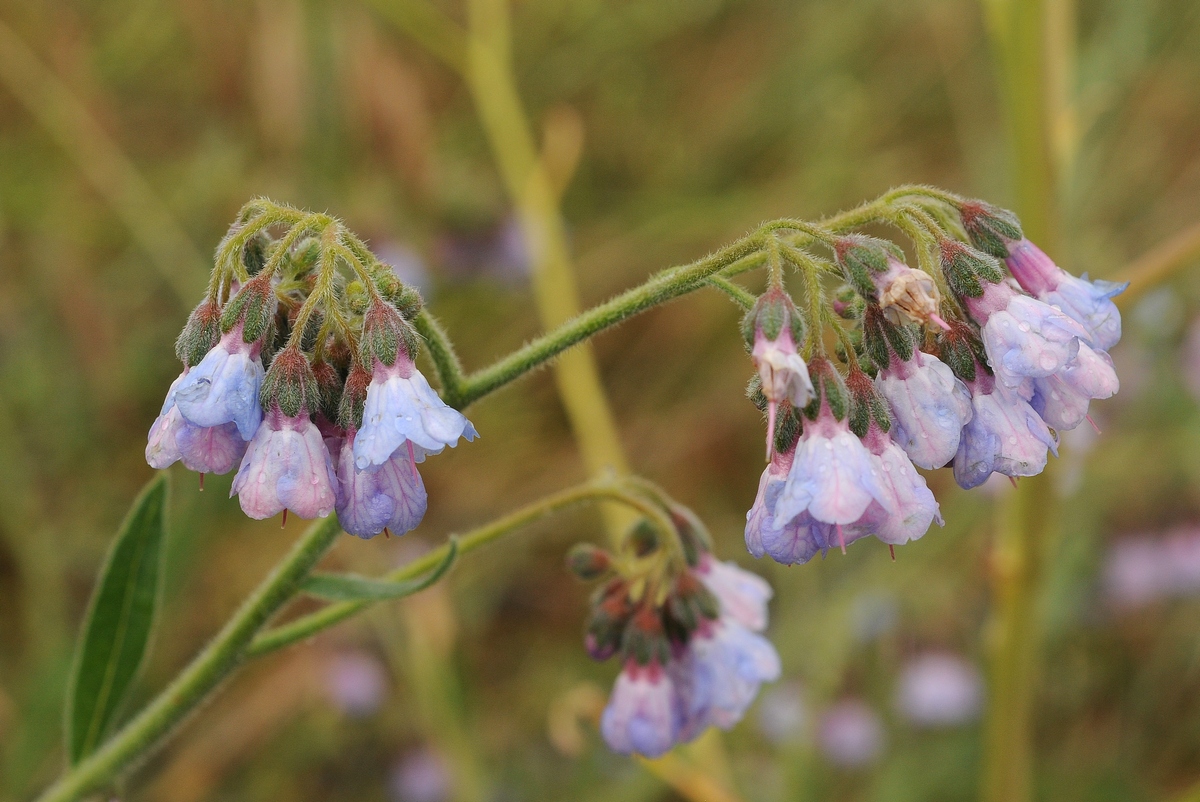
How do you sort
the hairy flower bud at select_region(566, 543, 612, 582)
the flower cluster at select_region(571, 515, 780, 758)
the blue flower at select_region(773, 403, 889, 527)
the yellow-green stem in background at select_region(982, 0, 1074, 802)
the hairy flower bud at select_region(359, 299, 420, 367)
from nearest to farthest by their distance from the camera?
the blue flower at select_region(773, 403, 889, 527) < the hairy flower bud at select_region(359, 299, 420, 367) < the flower cluster at select_region(571, 515, 780, 758) < the hairy flower bud at select_region(566, 543, 612, 582) < the yellow-green stem in background at select_region(982, 0, 1074, 802)

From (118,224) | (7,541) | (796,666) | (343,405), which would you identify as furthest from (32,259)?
(343,405)

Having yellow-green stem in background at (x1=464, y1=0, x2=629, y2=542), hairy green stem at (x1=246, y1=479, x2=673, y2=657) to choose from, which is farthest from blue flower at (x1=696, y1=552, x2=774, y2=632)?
yellow-green stem in background at (x1=464, y1=0, x2=629, y2=542)

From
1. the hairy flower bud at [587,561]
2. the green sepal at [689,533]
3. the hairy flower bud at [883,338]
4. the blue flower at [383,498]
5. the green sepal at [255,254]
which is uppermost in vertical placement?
the green sepal at [255,254]

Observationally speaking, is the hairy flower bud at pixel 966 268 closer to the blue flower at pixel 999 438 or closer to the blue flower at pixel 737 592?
the blue flower at pixel 999 438

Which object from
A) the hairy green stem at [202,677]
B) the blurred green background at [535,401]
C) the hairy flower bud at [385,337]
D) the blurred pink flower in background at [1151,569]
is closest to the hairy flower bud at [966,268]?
the hairy flower bud at [385,337]

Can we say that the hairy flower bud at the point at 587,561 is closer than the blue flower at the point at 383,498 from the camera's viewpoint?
No

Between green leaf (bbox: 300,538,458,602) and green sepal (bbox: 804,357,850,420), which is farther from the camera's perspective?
green leaf (bbox: 300,538,458,602)

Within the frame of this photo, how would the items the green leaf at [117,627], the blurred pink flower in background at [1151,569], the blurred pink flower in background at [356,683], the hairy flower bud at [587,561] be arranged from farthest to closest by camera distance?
→ the blurred pink flower in background at [1151,569] → the blurred pink flower in background at [356,683] → the hairy flower bud at [587,561] → the green leaf at [117,627]

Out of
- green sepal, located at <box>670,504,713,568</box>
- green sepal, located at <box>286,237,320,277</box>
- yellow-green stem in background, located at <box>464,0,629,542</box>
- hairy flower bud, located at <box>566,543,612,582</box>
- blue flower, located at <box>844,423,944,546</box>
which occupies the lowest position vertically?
blue flower, located at <box>844,423,944,546</box>

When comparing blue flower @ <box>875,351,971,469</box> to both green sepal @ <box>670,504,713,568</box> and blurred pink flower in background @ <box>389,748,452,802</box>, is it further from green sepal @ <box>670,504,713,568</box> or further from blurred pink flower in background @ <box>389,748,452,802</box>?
blurred pink flower in background @ <box>389,748,452,802</box>
